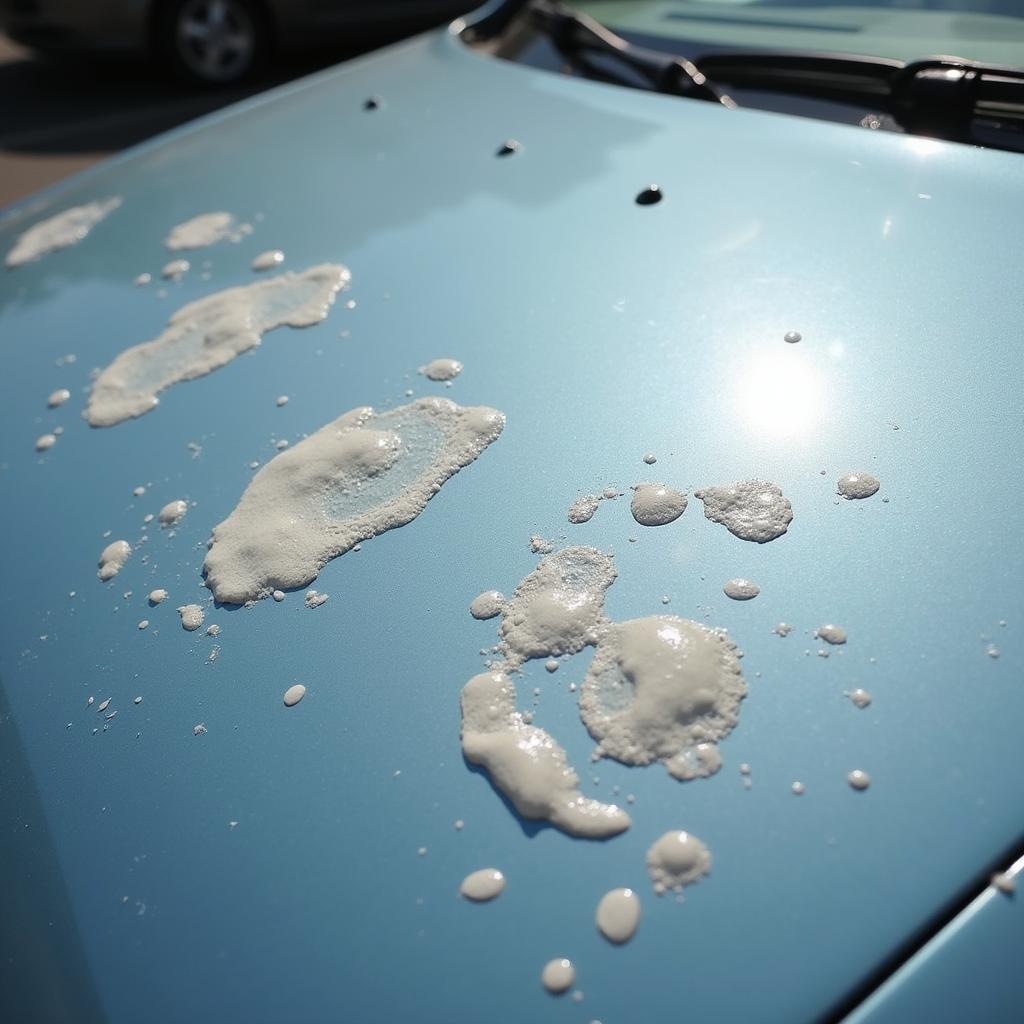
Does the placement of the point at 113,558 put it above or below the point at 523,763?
above

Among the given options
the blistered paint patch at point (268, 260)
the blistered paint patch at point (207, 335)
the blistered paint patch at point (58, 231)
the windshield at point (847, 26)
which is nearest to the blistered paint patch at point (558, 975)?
the blistered paint patch at point (207, 335)

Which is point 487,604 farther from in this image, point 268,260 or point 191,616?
point 268,260

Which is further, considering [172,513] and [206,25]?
[206,25]

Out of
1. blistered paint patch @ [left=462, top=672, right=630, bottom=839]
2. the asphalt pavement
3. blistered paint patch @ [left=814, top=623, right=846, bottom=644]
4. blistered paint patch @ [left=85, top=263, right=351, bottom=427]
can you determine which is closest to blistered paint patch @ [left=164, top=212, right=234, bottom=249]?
blistered paint patch @ [left=85, top=263, right=351, bottom=427]

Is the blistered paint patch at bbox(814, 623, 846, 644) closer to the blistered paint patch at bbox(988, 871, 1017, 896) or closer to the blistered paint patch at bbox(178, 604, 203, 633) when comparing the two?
the blistered paint patch at bbox(988, 871, 1017, 896)

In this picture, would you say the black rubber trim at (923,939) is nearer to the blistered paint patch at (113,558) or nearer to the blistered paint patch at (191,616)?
the blistered paint patch at (191,616)

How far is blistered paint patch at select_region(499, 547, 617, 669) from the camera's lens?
97cm

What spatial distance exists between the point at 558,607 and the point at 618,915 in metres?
0.31

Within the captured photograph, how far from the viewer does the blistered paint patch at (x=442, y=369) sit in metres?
1.30

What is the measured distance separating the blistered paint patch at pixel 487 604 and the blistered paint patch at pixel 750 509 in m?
0.23

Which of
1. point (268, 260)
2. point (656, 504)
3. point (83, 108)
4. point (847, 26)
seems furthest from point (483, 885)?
point (83, 108)

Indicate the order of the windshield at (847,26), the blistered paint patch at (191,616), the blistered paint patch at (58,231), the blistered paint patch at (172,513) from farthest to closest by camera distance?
the blistered paint patch at (58,231)
the windshield at (847,26)
the blistered paint patch at (172,513)
the blistered paint patch at (191,616)

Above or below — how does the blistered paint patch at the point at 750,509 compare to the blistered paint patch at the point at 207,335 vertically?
below

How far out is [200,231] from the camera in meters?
1.81
